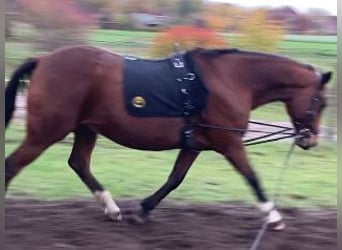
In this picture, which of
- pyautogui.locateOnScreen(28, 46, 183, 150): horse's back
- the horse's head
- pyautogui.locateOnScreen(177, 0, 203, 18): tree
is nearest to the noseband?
the horse's head

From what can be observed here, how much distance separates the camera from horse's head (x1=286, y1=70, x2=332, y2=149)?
5.67 m

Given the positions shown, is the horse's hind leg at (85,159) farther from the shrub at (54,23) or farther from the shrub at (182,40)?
the shrub at (54,23)

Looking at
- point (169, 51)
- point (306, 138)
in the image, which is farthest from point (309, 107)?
point (169, 51)

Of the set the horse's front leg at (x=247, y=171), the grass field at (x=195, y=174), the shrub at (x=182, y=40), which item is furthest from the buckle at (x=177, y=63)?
the shrub at (x=182, y=40)

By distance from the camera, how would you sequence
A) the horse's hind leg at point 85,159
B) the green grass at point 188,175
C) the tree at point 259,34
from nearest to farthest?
the horse's hind leg at point 85,159 → the green grass at point 188,175 → the tree at point 259,34

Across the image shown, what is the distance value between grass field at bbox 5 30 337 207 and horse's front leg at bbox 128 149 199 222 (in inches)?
24.8

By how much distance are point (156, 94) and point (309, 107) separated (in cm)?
122

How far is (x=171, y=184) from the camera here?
5797mm

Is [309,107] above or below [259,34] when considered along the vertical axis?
above

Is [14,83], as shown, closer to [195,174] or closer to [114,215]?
[114,215]

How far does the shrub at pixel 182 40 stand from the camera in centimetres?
1109

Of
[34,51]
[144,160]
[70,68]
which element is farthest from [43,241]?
[34,51]

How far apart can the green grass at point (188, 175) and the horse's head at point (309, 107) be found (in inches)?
34.9

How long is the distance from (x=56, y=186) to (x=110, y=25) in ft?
22.8
